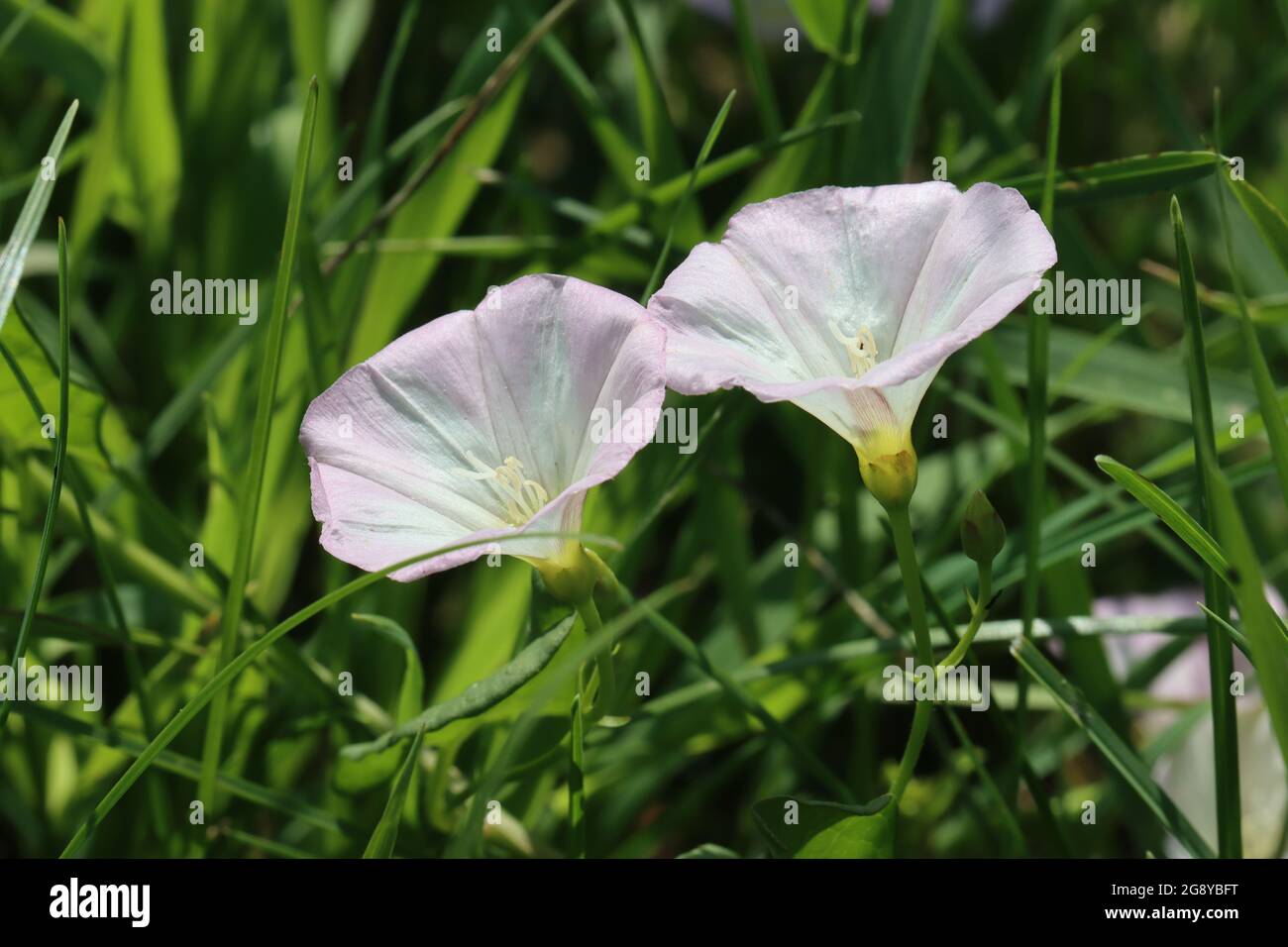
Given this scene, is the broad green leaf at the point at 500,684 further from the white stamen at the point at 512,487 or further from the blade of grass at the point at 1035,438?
the blade of grass at the point at 1035,438

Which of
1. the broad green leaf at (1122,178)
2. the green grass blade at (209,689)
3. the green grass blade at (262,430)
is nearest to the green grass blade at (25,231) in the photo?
the green grass blade at (262,430)

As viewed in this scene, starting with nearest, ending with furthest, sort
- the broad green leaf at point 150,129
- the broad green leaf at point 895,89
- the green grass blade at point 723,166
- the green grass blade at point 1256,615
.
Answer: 1. the green grass blade at point 1256,615
2. the green grass blade at point 723,166
3. the broad green leaf at point 895,89
4. the broad green leaf at point 150,129

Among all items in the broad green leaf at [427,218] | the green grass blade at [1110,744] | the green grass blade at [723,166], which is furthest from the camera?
the broad green leaf at [427,218]

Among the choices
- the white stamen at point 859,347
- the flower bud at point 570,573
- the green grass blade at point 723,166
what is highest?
the green grass blade at point 723,166

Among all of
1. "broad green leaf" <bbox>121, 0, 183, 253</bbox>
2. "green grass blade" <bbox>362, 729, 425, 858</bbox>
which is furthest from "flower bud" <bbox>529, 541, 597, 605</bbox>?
"broad green leaf" <bbox>121, 0, 183, 253</bbox>

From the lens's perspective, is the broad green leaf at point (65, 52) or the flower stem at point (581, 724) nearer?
the flower stem at point (581, 724)
